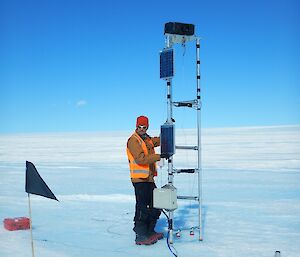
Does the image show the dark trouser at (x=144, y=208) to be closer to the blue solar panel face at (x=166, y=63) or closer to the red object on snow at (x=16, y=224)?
the blue solar panel face at (x=166, y=63)

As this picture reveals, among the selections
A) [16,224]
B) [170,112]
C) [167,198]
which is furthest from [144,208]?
[16,224]

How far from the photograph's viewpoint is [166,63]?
521 cm

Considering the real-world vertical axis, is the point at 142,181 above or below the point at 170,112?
A: below

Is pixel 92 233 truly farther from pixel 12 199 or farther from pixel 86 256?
pixel 12 199

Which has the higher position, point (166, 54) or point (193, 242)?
point (166, 54)

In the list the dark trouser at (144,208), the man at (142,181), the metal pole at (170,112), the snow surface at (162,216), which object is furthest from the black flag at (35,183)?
the metal pole at (170,112)

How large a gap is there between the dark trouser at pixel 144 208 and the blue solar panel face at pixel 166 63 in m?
1.53

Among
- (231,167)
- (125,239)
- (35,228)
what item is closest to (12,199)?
(35,228)

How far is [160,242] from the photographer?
5.64 metres

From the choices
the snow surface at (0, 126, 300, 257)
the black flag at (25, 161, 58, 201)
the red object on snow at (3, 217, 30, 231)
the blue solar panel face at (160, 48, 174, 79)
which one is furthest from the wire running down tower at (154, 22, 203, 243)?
the red object on snow at (3, 217, 30, 231)

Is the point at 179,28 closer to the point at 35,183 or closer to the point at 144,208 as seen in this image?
the point at 144,208

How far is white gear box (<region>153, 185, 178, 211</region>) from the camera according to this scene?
497cm

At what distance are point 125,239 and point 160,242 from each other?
0.53 meters

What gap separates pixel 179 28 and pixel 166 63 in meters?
0.50
